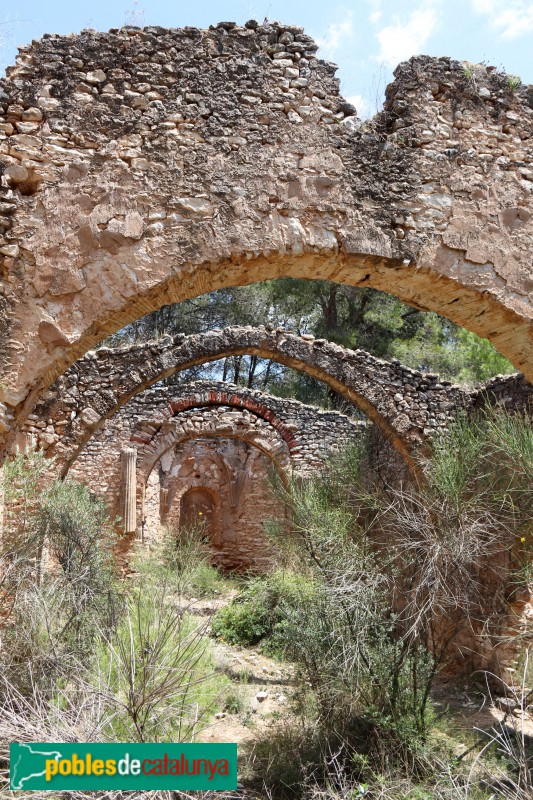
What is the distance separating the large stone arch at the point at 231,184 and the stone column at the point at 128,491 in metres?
8.12

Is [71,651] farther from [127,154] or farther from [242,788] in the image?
[127,154]

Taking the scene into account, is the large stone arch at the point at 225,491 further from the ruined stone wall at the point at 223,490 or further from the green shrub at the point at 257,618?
the green shrub at the point at 257,618

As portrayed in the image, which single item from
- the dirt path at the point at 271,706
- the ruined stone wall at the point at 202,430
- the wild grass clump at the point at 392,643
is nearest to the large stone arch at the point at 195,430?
the ruined stone wall at the point at 202,430

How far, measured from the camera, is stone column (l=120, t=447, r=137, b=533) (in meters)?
11.6

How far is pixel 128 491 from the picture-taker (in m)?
11.6

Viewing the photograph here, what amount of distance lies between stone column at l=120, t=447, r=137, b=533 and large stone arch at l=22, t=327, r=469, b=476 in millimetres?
3675

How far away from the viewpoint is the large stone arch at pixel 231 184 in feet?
12.0

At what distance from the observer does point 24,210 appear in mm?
3686

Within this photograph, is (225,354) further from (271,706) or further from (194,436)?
(271,706)

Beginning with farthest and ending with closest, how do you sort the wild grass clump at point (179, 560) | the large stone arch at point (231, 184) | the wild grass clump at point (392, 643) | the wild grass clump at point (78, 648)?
the wild grass clump at point (179, 560), the wild grass clump at point (392, 643), the large stone arch at point (231, 184), the wild grass clump at point (78, 648)

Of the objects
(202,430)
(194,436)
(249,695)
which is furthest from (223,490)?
(249,695)

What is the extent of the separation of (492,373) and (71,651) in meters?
10.6

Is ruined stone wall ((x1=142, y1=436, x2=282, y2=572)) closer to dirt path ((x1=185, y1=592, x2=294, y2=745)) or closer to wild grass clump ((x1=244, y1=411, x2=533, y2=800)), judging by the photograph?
dirt path ((x1=185, y1=592, x2=294, y2=745))
